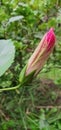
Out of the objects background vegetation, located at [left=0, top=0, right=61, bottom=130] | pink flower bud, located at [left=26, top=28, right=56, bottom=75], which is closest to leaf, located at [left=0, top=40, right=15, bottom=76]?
pink flower bud, located at [left=26, top=28, right=56, bottom=75]

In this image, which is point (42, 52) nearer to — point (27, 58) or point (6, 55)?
point (6, 55)

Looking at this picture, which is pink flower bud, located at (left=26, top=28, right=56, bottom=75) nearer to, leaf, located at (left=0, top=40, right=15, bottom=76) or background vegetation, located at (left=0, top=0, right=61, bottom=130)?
leaf, located at (left=0, top=40, right=15, bottom=76)

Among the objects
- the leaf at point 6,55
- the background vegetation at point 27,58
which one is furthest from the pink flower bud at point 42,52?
the background vegetation at point 27,58

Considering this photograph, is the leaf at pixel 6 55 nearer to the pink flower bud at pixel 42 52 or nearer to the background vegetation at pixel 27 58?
the pink flower bud at pixel 42 52

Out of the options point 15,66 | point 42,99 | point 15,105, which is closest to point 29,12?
point 15,66

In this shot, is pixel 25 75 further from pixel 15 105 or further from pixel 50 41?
pixel 15 105

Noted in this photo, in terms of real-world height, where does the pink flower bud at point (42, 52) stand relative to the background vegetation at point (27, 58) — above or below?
above

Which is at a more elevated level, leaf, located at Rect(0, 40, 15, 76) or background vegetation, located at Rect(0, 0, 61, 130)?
leaf, located at Rect(0, 40, 15, 76)

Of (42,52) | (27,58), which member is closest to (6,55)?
(42,52)
